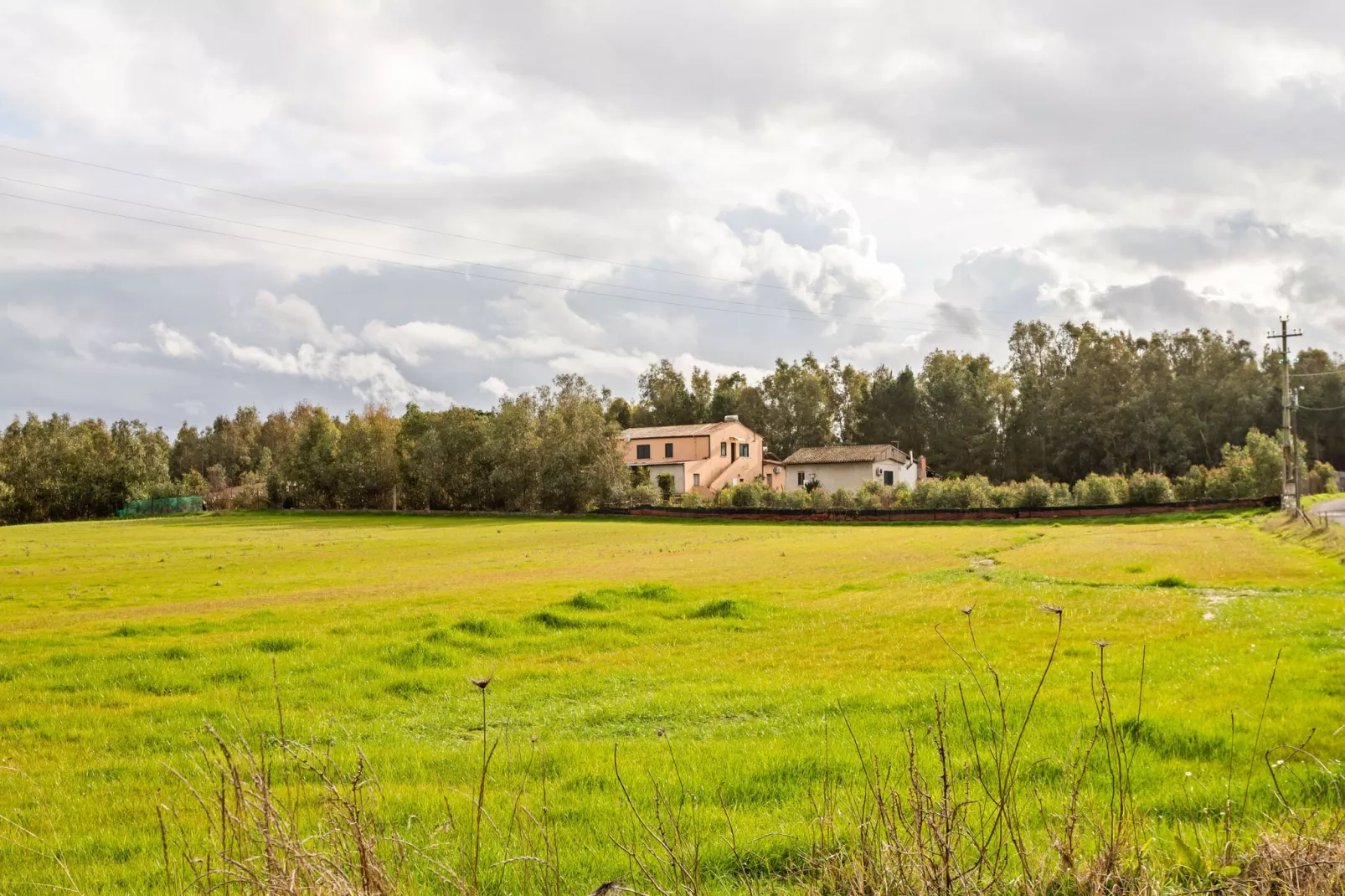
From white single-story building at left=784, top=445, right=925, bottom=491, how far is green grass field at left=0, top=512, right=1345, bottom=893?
60.0m

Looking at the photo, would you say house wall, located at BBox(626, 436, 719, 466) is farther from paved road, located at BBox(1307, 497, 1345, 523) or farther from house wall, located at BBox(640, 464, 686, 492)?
paved road, located at BBox(1307, 497, 1345, 523)

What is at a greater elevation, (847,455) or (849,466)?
(847,455)

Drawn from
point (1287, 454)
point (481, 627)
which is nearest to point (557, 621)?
point (481, 627)

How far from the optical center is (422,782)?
22.7 ft

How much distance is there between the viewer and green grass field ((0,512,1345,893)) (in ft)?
21.6

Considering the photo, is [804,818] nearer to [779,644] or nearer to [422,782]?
[422,782]

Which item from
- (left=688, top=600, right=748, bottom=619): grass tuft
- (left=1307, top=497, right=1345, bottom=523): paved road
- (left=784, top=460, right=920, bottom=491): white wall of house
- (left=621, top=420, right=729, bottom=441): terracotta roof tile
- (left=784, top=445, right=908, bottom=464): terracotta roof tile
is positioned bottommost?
(left=688, top=600, right=748, bottom=619): grass tuft

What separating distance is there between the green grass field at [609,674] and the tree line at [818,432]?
47650 mm

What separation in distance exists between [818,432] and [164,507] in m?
74.5

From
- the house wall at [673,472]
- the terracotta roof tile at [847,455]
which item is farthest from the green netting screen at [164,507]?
the terracotta roof tile at [847,455]

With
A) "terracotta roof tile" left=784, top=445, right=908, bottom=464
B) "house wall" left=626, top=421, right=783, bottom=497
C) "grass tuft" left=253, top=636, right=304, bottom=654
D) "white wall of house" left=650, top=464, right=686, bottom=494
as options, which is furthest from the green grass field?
"house wall" left=626, top=421, right=783, bottom=497

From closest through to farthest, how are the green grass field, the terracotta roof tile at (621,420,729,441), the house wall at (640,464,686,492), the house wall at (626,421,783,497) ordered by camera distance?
the green grass field → the house wall at (640,464,686,492) → the house wall at (626,421,783,497) → the terracotta roof tile at (621,420,729,441)

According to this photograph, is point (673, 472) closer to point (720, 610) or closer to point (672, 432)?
point (672, 432)

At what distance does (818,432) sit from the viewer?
109812 mm
